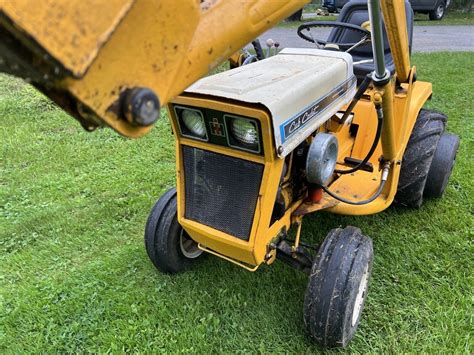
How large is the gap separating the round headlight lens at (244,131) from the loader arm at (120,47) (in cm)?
64

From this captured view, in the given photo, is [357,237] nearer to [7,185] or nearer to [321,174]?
[321,174]

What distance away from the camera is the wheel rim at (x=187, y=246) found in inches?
106

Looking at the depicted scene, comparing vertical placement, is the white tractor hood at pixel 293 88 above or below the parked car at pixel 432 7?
above

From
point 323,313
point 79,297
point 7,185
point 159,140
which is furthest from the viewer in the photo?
point 159,140

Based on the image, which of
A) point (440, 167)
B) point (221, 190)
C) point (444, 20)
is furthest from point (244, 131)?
point (444, 20)

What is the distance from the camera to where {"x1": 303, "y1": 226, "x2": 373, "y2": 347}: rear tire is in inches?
80.6

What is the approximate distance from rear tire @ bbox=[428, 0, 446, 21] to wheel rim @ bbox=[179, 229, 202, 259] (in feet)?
48.5

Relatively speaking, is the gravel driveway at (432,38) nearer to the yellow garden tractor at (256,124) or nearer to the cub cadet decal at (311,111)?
the yellow garden tractor at (256,124)

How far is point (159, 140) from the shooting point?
4898 mm

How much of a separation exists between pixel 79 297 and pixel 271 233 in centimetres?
130

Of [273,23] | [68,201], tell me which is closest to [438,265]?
[273,23]

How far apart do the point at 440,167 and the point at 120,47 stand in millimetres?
2841

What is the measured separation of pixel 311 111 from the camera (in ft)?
7.00

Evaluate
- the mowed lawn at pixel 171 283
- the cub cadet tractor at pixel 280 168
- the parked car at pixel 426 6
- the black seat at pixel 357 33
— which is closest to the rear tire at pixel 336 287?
the cub cadet tractor at pixel 280 168
